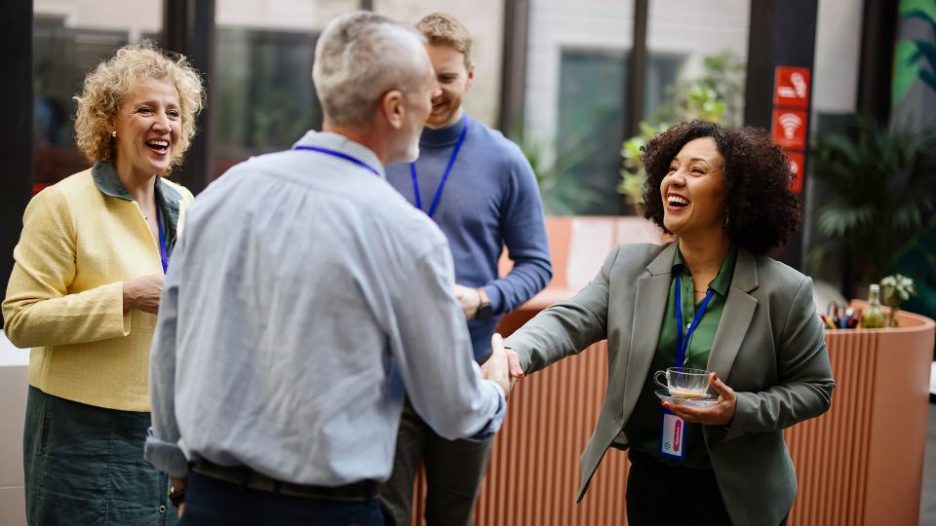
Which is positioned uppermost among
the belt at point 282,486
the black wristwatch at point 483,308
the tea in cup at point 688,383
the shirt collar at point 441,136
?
the shirt collar at point 441,136

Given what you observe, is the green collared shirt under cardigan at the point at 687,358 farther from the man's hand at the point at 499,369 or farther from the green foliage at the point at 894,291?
A: the green foliage at the point at 894,291

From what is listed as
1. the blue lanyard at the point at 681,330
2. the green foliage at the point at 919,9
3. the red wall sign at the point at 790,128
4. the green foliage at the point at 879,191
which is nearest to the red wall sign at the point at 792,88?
the red wall sign at the point at 790,128

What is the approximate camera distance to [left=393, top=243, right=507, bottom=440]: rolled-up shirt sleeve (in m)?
1.71

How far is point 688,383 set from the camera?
2.34m

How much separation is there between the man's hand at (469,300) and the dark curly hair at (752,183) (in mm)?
544

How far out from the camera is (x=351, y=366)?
5.59 feet

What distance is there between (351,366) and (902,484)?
3.01 metres

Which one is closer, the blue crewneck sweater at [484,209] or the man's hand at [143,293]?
the man's hand at [143,293]

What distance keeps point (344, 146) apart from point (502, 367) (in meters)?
0.74

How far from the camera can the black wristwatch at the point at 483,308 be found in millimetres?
2721

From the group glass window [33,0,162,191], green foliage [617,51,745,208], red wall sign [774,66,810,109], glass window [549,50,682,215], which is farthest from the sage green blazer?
glass window [549,50,682,215]

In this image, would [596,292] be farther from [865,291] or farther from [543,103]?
[543,103]

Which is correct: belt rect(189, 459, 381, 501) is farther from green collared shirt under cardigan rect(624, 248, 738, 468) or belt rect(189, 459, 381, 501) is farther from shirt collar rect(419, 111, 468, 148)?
shirt collar rect(419, 111, 468, 148)

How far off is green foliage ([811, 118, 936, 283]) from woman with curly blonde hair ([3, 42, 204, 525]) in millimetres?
6759
